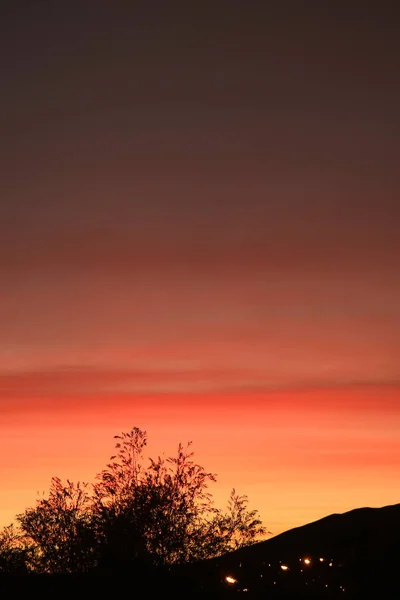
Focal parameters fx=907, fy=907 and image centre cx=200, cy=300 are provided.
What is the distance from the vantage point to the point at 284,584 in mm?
29984

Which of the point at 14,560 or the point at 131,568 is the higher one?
the point at 14,560

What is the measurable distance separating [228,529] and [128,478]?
537 cm

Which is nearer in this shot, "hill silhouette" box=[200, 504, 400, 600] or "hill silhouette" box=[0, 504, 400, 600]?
"hill silhouette" box=[0, 504, 400, 600]

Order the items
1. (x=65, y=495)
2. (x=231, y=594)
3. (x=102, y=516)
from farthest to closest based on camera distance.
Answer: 1. (x=65, y=495)
2. (x=102, y=516)
3. (x=231, y=594)

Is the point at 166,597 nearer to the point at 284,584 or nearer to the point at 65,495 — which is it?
the point at 284,584

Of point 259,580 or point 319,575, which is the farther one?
point 319,575

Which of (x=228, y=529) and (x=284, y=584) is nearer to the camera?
(x=284, y=584)

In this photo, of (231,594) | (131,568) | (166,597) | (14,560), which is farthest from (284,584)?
(14,560)

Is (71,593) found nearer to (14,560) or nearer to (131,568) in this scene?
(131,568)

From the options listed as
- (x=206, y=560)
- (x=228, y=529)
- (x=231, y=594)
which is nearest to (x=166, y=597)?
(x=231, y=594)

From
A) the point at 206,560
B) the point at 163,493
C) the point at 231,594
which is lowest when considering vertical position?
the point at 231,594

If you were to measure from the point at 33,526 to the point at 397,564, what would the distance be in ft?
54.7

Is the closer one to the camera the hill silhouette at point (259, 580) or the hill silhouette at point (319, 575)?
the hill silhouette at point (259, 580)

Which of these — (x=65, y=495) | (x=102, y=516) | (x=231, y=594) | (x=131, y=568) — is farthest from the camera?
(x=65, y=495)
